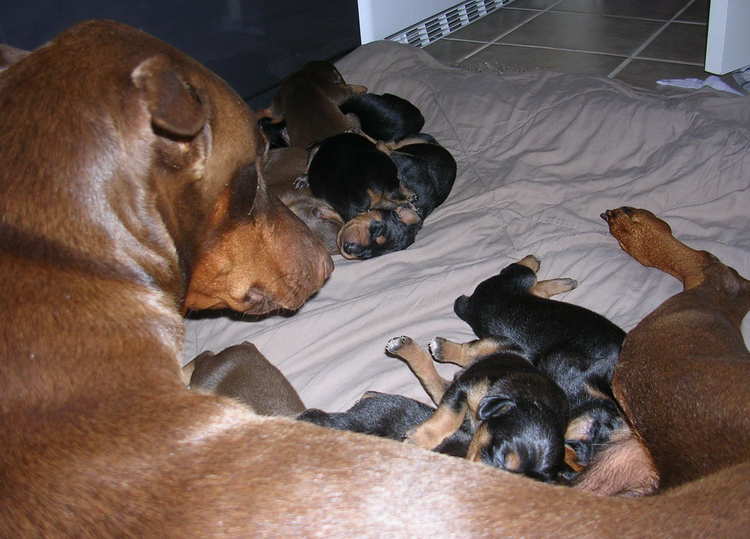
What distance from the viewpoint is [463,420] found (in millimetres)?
2902

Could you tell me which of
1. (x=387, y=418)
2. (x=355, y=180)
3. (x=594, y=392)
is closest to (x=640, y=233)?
(x=594, y=392)

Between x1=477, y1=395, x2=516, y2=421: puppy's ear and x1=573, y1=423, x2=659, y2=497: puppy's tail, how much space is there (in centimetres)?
35

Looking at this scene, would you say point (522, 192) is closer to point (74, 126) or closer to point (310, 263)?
point (310, 263)

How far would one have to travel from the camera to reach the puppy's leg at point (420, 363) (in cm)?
300

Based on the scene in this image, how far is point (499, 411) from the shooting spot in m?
2.71

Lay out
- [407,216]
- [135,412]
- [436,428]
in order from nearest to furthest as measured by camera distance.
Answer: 1. [135,412]
2. [436,428]
3. [407,216]

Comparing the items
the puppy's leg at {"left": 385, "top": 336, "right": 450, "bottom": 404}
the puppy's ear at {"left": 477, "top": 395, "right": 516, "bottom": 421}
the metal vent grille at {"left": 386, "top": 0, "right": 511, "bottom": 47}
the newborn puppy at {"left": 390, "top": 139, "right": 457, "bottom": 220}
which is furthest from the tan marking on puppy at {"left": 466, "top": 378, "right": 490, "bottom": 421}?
the metal vent grille at {"left": 386, "top": 0, "right": 511, "bottom": 47}

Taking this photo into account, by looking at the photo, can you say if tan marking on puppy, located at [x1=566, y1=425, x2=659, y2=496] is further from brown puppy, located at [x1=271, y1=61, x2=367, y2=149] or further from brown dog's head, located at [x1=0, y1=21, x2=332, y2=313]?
brown puppy, located at [x1=271, y1=61, x2=367, y2=149]

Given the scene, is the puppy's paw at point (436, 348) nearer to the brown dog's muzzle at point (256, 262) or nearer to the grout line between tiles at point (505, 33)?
the brown dog's muzzle at point (256, 262)

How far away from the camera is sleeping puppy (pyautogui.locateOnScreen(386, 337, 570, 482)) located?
259 centimetres

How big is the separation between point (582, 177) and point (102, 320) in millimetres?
2946

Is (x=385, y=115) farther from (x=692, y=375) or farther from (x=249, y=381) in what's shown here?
(x=692, y=375)

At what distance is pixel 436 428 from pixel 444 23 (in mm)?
5306

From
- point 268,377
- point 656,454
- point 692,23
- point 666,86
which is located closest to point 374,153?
point 268,377
